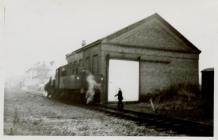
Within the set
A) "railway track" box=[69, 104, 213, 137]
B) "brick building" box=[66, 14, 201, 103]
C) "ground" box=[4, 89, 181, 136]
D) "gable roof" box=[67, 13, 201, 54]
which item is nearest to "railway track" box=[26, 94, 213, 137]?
"railway track" box=[69, 104, 213, 137]

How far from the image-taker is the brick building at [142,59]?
228 inches

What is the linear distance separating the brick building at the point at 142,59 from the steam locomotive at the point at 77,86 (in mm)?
126

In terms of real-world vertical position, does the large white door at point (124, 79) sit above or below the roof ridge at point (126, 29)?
below

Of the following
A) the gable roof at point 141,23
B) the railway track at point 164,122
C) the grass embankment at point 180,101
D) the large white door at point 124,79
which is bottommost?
the railway track at point 164,122

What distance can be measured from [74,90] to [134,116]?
1371 millimetres

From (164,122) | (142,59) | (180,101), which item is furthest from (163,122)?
(142,59)

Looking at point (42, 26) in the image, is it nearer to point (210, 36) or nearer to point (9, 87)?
point (9, 87)

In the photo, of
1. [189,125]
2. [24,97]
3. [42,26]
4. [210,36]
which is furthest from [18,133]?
[210,36]

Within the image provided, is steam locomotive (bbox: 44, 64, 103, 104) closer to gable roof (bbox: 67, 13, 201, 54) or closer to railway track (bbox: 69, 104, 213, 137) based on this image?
railway track (bbox: 69, 104, 213, 137)

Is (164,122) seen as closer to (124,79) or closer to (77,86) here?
(124,79)

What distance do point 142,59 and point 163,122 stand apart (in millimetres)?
1204

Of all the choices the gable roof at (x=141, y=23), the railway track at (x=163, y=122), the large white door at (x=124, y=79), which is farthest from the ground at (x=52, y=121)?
the gable roof at (x=141, y=23)

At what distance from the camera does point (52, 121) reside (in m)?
5.29

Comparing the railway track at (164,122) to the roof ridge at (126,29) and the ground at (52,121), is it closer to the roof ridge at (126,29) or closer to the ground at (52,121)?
the ground at (52,121)
